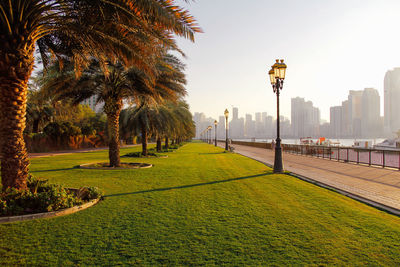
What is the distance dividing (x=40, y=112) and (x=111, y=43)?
30.5m

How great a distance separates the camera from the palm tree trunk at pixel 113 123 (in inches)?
466

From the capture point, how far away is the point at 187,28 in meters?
5.68

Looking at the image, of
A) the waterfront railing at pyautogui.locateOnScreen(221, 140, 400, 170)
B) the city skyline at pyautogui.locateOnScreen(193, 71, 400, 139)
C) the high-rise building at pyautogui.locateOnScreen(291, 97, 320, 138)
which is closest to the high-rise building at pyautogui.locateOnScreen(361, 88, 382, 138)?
the city skyline at pyautogui.locateOnScreen(193, 71, 400, 139)

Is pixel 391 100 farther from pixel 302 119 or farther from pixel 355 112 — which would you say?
pixel 302 119

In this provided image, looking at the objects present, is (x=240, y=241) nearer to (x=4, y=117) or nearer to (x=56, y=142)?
(x=4, y=117)

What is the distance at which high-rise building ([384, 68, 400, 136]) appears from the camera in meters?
113

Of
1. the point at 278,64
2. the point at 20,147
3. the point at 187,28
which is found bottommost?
the point at 20,147

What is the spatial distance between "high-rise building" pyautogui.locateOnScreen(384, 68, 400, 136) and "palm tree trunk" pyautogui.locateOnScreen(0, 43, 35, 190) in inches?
5427

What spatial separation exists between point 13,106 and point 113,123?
6.98 m

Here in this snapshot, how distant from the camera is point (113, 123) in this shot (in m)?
12.1

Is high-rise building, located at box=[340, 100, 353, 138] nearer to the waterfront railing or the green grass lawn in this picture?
the waterfront railing

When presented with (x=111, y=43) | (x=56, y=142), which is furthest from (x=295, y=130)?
(x=111, y=43)

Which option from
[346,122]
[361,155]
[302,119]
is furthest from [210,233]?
[302,119]

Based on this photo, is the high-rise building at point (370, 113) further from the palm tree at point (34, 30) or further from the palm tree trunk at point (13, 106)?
the palm tree trunk at point (13, 106)
